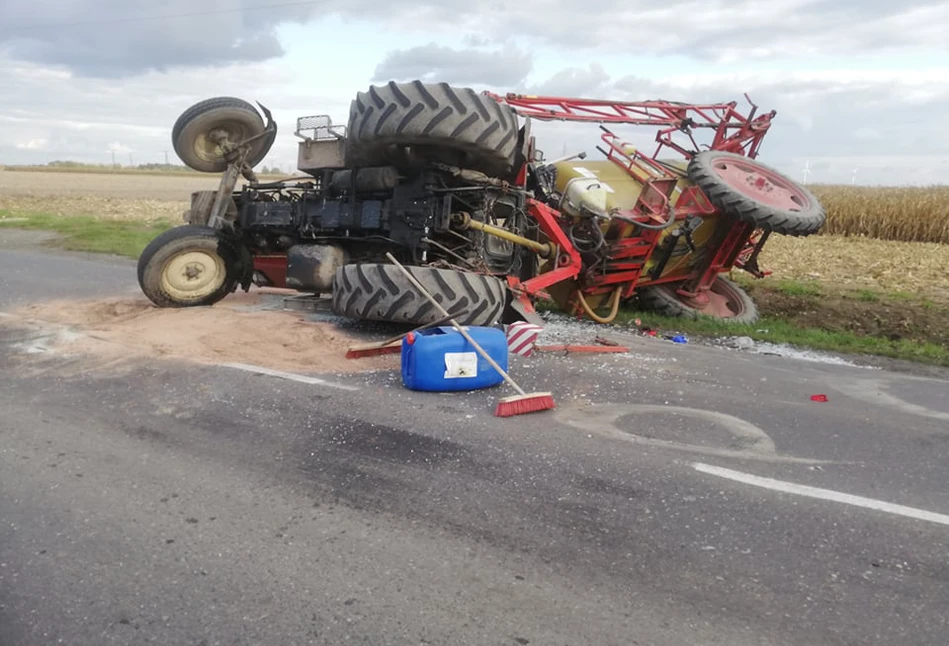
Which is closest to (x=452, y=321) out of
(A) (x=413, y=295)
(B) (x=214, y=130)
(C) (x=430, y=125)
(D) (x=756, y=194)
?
(A) (x=413, y=295)

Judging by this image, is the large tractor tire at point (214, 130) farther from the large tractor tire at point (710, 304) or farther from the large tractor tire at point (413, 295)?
the large tractor tire at point (710, 304)

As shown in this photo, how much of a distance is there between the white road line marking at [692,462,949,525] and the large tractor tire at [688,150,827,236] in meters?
4.89

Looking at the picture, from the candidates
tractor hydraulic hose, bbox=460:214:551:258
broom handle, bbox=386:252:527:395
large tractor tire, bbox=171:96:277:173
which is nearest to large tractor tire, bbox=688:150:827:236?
tractor hydraulic hose, bbox=460:214:551:258

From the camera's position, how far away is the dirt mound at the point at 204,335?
6.05 meters

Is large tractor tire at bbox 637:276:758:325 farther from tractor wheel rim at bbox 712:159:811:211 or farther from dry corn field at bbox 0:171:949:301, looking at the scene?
dry corn field at bbox 0:171:949:301

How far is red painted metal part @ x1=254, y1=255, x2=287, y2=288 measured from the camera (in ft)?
27.9

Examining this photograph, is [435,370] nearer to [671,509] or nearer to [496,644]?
[671,509]

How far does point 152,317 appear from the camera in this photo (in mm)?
7418

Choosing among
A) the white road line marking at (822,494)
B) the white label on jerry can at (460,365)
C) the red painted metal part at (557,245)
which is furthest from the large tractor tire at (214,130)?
the white road line marking at (822,494)

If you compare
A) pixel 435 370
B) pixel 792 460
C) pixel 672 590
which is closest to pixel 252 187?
pixel 435 370

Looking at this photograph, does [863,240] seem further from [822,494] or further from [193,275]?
[822,494]

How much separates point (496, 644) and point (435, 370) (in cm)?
285

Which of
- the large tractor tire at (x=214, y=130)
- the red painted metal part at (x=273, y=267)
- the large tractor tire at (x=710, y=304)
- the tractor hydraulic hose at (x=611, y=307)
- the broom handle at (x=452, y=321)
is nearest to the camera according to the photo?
the broom handle at (x=452, y=321)

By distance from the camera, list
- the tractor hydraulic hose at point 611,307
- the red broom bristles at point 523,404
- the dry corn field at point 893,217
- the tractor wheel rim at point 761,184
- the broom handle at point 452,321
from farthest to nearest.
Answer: the dry corn field at point 893,217 < the tractor wheel rim at point 761,184 < the tractor hydraulic hose at point 611,307 < the broom handle at point 452,321 < the red broom bristles at point 523,404
